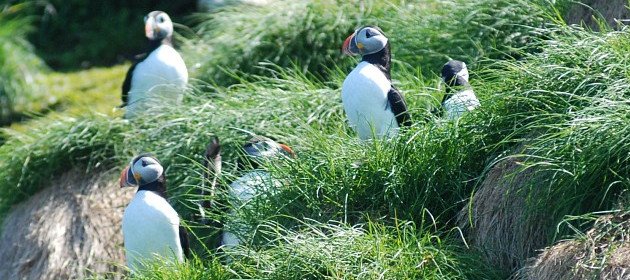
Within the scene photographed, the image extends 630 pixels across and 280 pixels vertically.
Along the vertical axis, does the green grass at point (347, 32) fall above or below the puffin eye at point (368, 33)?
below

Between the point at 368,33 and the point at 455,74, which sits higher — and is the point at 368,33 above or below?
above

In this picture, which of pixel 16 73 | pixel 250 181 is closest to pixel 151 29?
pixel 250 181

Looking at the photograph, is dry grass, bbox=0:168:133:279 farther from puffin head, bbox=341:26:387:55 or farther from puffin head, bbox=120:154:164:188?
puffin head, bbox=341:26:387:55

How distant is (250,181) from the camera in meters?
4.49

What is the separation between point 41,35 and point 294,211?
6285 mm

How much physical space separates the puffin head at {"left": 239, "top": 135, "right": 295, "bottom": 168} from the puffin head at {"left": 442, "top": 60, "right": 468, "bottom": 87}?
750mm

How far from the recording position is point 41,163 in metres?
6.04

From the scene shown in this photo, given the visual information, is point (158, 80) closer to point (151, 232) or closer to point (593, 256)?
point (151, 232)

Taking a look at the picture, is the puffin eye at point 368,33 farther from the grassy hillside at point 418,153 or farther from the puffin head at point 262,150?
the puffin head at point 262,150

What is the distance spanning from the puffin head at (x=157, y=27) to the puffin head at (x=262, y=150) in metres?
1.38

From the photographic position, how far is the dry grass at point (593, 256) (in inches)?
137

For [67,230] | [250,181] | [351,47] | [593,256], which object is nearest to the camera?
[593,256]

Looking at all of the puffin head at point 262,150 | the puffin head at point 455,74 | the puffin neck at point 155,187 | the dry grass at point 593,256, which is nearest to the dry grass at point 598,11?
the puffin head at point 455,74

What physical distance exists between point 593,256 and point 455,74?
142 cm
